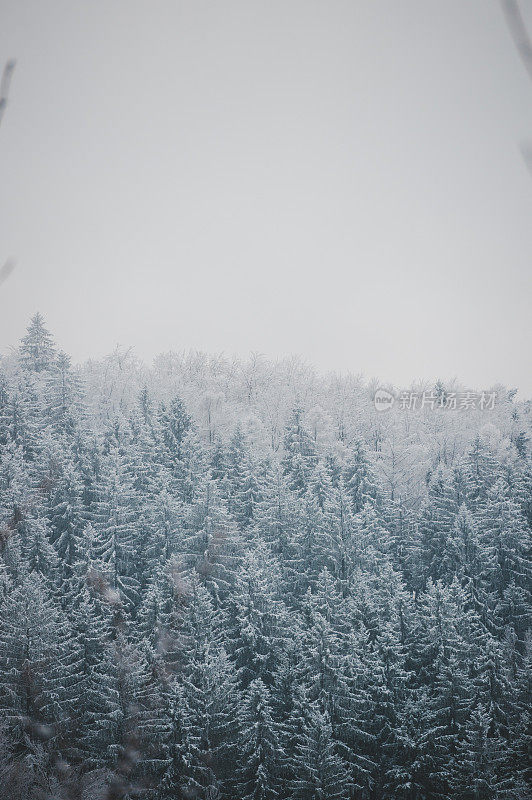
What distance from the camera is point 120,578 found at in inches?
1348

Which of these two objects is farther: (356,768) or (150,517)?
(150,517)

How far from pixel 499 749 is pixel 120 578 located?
24.2 m

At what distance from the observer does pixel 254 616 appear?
3095cm

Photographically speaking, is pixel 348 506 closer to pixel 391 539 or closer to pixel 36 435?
pixel 391 539

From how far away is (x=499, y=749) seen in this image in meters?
25.6

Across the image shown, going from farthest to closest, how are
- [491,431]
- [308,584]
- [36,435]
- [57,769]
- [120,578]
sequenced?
[491,431]
[36,435]
[308,584]
[120,578]
[57,769]

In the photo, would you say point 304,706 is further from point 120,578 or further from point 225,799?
point 120,578

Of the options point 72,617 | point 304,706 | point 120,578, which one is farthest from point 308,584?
point 72,617

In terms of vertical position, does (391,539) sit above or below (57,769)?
above

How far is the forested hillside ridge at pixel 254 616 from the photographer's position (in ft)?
83.2

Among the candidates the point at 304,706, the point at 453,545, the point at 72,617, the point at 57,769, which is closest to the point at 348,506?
the point at 453,545

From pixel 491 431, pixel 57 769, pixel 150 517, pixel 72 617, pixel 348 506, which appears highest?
pixel 491 431

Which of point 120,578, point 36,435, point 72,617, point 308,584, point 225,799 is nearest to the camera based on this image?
point 225,799

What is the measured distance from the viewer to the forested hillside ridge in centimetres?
2536
